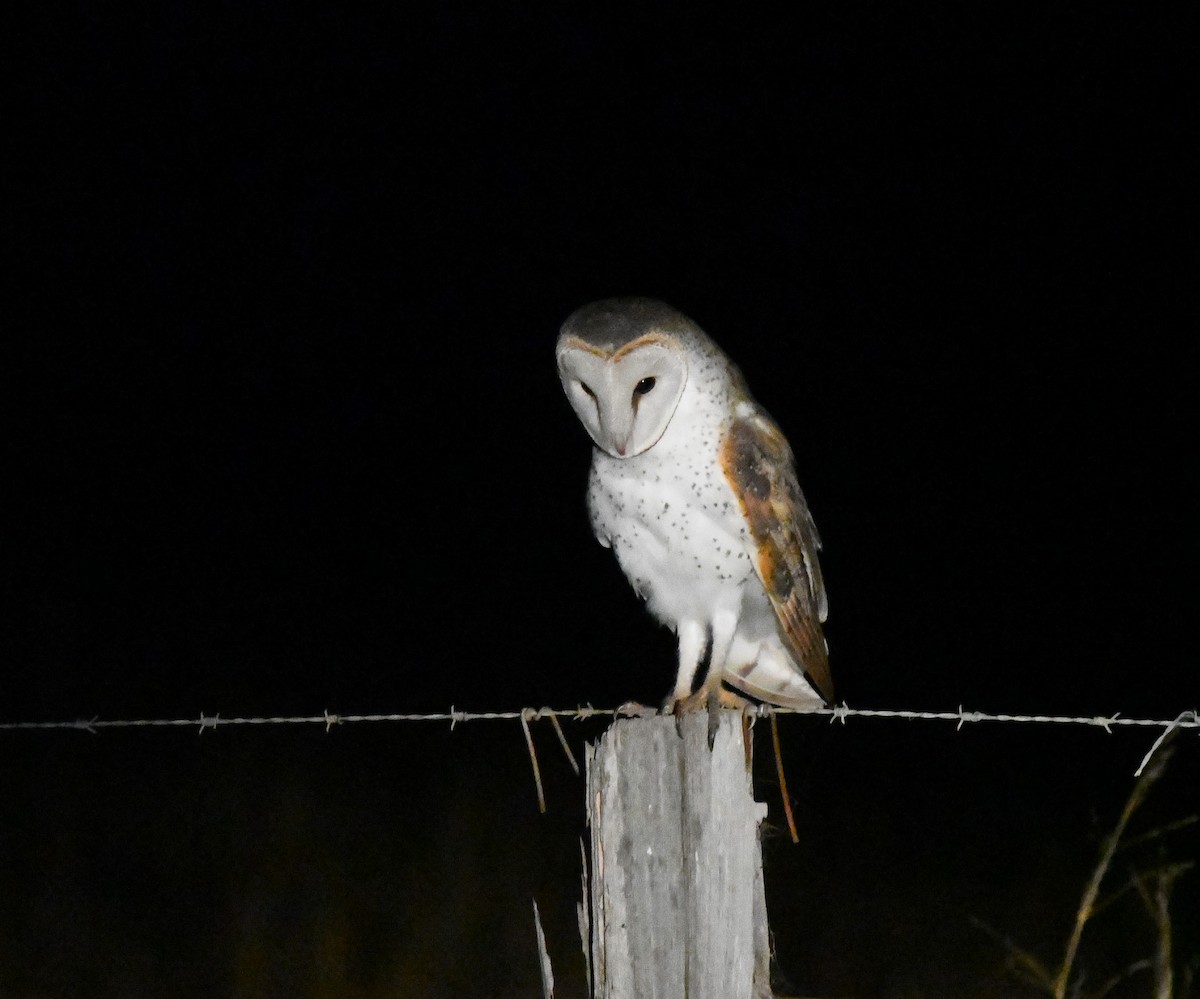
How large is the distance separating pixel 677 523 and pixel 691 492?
7 centimetres

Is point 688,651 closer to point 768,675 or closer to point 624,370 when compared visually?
point 768,675

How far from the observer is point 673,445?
2.61 meters

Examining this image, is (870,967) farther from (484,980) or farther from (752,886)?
(752,886)

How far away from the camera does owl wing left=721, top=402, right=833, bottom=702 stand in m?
2.65

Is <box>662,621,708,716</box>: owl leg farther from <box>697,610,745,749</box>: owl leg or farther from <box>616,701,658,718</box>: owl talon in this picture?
<box>616,701,658,718</box>: owl talon

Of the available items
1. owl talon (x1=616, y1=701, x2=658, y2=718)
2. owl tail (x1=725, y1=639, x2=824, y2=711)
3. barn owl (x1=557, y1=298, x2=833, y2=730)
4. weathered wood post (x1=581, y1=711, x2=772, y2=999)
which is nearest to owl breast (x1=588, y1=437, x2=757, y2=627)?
barn owl (x1=557, y1=298, x2=833, y2=730)

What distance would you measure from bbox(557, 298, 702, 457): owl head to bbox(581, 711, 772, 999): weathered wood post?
0.85m

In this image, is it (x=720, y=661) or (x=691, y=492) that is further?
(x=720, y=661)

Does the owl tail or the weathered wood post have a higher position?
the owl tail

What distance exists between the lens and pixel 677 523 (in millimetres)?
2662

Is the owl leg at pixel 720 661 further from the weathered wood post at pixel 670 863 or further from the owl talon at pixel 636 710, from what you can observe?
the weathered wood post at pixel 670 863

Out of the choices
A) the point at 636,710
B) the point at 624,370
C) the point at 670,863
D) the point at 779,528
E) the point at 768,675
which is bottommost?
the point at 670,863

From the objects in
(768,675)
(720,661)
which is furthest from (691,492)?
(768,675)

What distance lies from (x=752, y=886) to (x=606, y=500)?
1.13 meters
